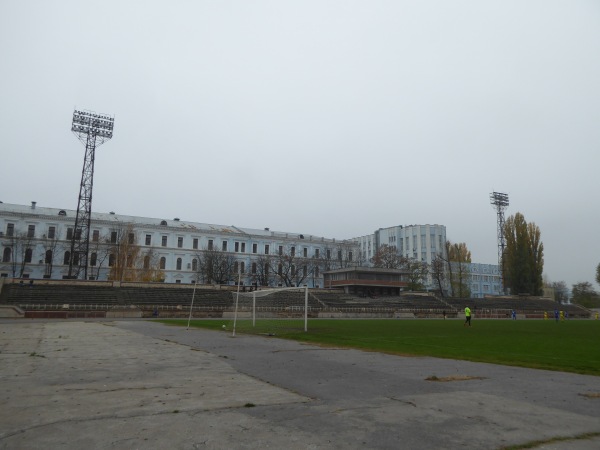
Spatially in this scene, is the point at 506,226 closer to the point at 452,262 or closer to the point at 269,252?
the point at 452,262

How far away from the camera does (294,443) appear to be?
517 cm

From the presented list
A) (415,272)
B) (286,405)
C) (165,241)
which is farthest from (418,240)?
(286,405)

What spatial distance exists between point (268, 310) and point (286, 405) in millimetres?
35879

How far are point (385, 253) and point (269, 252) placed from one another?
2803cm

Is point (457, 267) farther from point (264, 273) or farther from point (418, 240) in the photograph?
point (264, 273)

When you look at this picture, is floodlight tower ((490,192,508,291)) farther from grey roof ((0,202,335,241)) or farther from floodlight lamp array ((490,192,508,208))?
grey roof ((0,202,335,241))

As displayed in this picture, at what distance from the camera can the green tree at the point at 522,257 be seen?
9800cm

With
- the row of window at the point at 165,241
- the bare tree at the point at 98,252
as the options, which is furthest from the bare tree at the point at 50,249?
the bare tree at the point at 98,252

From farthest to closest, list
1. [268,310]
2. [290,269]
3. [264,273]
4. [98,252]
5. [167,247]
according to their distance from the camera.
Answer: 1. [290,269]
2. [167,247]
3. [264,273]
4. [98,252]
5. [268,310]

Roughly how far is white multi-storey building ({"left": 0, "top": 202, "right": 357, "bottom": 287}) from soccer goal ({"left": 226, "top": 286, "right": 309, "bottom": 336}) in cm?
1608

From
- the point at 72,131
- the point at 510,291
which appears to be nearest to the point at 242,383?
the point at 72,131

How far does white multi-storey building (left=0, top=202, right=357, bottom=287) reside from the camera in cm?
8094

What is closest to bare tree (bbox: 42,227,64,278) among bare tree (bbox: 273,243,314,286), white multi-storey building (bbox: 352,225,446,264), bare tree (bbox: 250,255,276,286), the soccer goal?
bare tree (bbox: 250,255,276,286)

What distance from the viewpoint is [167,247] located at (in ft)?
311
